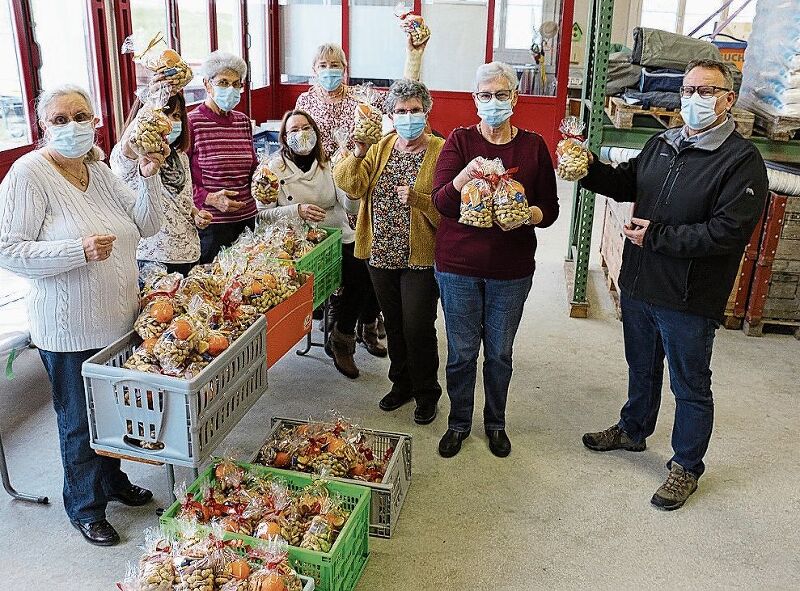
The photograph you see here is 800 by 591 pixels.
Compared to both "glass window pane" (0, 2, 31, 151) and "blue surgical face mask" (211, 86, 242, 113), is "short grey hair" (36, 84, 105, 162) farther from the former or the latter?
"glass window pane" (0, 2, 31, 151)

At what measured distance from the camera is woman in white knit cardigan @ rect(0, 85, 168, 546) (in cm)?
211

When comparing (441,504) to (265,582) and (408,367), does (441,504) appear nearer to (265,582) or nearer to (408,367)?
(408,367)

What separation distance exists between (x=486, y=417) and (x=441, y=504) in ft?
1.71

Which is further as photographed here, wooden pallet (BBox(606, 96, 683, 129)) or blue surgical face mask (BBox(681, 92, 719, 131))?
wooden pallet (BBox(606, 96, 683, 129))

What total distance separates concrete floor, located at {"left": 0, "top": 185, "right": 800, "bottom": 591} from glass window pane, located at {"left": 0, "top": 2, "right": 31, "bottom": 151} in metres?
1.27

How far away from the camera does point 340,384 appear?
3762mm

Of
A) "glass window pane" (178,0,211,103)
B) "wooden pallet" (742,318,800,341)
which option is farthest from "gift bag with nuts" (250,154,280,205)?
"glass window pane" (178,0,211,103)

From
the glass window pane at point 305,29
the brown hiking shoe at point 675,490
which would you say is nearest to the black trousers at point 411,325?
the brown hiking shoe at point 675,490

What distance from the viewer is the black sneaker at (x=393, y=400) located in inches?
137

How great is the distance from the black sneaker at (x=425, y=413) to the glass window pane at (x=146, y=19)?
314 cm

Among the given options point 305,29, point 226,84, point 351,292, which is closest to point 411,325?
point 351,292

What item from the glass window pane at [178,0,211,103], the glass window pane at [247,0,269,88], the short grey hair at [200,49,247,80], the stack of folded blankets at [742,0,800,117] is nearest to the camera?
the short grey hair at [200,49,247,80]

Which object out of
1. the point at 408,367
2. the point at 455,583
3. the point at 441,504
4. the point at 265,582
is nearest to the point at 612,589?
the point at 455,583

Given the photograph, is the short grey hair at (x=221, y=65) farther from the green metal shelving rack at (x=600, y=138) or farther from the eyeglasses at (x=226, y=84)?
the green metal shelving rack at (x=600, y=138)
